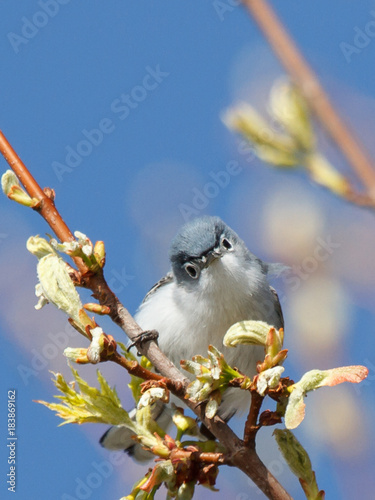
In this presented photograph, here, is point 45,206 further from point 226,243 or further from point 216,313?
point 226,243

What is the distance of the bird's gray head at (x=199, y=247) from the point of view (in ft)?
10.3

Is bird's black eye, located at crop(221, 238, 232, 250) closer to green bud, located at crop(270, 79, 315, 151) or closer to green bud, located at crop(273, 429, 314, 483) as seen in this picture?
green bud, located at crop(273, 429, 314, 483)

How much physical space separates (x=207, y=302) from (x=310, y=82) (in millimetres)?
2197

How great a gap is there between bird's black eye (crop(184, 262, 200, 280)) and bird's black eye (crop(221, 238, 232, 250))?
0.19 m

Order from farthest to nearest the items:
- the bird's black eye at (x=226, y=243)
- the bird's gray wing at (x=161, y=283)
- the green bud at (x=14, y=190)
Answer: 1. the bird's gray wing at (x=161, y=283)
2. the bird's black eye at (x=226, y=243)
3. the green bud at (x=14, y=190)

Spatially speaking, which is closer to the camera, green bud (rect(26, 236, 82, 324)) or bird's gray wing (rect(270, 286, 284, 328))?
green bud (rect(26, 236, 82, 324))

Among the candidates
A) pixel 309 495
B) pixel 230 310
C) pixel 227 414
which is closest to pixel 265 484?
pixel 309 495

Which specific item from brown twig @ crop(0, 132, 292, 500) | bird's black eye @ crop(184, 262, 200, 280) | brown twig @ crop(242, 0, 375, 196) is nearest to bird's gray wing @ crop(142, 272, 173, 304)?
bird's black eye @ crop(184, 262, 200, 280)

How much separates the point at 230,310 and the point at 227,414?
0.79 meters

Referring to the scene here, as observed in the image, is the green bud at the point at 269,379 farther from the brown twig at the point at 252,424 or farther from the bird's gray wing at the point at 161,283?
the bird's gray wing at the point at 161,283

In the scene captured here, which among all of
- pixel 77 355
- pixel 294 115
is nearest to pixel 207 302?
pixel 77 355

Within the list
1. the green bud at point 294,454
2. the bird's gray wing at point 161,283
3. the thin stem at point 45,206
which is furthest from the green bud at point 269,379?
the bird's gray wing at point 161,283

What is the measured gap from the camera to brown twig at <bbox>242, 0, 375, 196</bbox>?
100 cm

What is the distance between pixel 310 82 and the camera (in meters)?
1.03
